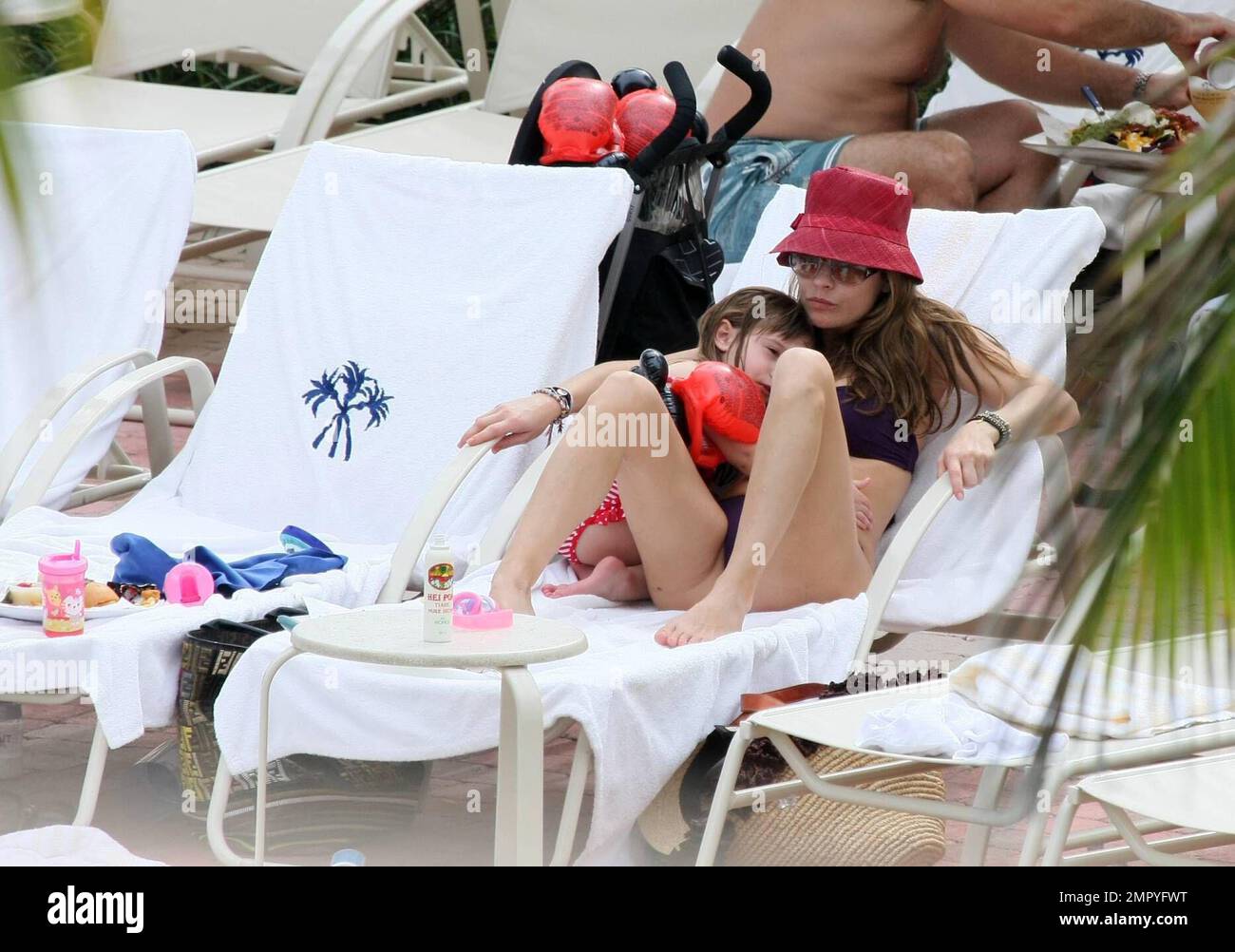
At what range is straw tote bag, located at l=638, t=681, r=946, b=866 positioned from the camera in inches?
105

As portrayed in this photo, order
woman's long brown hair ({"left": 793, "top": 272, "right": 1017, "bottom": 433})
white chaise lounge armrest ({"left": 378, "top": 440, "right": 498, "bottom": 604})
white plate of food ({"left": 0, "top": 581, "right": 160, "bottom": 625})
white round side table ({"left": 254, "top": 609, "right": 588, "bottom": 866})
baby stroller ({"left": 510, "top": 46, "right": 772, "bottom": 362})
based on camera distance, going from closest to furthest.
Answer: white round side table ({"left": 254, "top": 609, "right": 588, "bottom": 866}), white plate of food ({"left": 0, "top": 581, "right": 160, "bottom": 625}), white chaise lounge armrest ({"left": 378, "top": 440, "right": 498, "bottom": 604}), woman's long brown hair ({"left": 793, "top": 272, "right": 1017, "bottom": 433}), baby stroller ({"left": 510, "top": 46, "right": 772, "bottom": 362})

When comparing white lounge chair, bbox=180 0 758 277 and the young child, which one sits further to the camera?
white lounge chair, bbox=180 0 758 277

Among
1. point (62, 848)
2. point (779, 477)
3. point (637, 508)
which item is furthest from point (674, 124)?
point (62, 848)

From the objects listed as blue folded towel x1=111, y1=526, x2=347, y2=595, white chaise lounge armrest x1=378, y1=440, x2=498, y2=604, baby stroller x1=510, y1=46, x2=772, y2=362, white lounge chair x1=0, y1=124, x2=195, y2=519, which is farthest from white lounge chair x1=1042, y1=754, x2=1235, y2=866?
baby stroller x1=510, y1=46, x2=772, y2=362

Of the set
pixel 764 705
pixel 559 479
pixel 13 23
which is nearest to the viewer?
pixel 13 23

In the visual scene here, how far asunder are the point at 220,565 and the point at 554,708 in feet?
3.41

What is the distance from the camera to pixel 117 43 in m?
0.33

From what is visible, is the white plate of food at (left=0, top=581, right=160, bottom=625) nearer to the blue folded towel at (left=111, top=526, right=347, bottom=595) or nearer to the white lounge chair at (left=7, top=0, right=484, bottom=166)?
Answer: the blue folded towel at (left=111, top=526, right=347, bottom=595)

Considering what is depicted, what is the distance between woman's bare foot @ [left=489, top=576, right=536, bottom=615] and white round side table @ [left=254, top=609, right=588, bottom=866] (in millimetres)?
537

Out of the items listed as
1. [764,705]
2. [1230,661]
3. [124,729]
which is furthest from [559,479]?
[1230,661]

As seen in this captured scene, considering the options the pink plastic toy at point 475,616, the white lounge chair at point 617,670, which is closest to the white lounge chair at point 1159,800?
the white lounge chair at point 617,670
